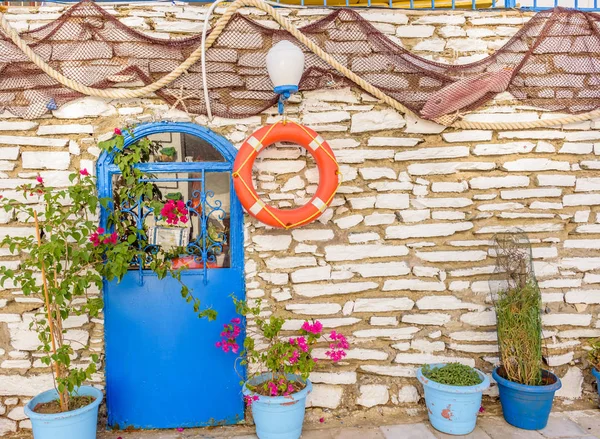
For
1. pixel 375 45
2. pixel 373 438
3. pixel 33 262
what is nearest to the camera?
pixel 33 262

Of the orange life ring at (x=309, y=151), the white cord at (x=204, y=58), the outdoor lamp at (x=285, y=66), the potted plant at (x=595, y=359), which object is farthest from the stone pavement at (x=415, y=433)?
the outdoor lamp at (x=285, y=66)

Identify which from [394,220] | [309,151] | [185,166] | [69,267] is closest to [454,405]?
[394,220]

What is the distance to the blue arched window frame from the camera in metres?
3.14

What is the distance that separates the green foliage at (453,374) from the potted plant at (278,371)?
598 mm

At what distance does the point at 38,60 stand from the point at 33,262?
1.23 metres

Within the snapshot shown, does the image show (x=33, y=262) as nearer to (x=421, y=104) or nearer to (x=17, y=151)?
(x=17, y=151)

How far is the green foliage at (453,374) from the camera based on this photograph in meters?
3.11

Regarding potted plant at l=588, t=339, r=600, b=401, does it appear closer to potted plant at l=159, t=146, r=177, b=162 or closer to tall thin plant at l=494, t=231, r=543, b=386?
tall thin plant at l=494, t=231, r=543, b=386

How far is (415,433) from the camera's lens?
313 centimetres

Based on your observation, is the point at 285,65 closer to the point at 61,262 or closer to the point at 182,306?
the point at 182,306

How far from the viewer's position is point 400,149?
3.35 m

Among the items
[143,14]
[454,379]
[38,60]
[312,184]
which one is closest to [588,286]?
[454,379]

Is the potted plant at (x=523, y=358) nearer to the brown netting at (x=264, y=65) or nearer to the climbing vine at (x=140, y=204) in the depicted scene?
the brown netting at (x=264, y=65)

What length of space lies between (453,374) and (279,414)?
3.74ft
